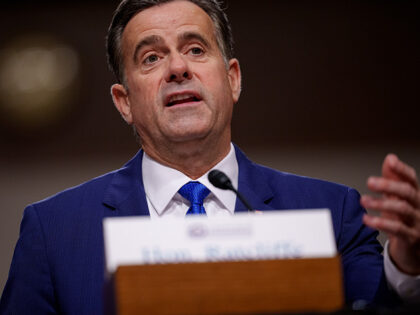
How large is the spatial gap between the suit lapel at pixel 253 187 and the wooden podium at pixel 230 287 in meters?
1.04

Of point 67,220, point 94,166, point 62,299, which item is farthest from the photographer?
point 94,166

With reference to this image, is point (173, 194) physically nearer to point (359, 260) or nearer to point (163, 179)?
point (163, 179)

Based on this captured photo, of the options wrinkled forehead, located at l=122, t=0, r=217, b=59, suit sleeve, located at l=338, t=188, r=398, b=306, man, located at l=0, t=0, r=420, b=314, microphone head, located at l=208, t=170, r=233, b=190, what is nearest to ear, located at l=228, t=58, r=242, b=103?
man, located at l=0, t=0, r=420, b=314

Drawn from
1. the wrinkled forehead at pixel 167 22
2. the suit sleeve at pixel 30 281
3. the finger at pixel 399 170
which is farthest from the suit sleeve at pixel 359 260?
the suit sleeve at pixel 30 281

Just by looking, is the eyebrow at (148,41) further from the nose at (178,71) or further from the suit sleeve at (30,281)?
the suit sleeve at (30,281)

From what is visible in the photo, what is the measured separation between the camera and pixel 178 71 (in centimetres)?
231

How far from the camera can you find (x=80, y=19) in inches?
161

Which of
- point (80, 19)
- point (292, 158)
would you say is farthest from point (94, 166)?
point (292, 158)

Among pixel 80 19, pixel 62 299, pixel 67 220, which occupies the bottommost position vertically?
pixel 62 299

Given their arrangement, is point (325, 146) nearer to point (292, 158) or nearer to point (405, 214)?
point (292, 158)

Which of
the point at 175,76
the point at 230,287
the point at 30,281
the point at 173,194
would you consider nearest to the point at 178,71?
the point at 175,76

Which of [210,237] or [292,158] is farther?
[292,158]

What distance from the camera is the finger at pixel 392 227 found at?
4.63 ft

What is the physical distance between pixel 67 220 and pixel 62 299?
1.02ft
